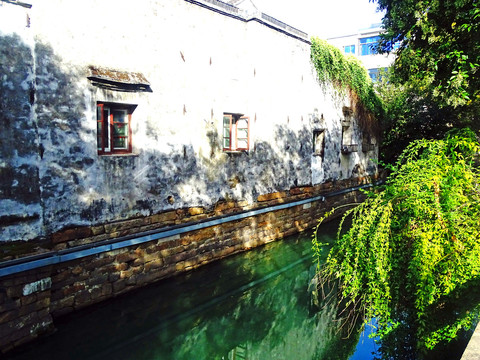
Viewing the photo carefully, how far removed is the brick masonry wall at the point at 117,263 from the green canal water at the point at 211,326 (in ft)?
0.65

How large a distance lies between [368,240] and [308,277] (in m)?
3.29

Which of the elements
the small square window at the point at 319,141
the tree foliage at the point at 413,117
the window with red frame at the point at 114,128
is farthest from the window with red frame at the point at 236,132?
the tree foliage at the point at 413,117

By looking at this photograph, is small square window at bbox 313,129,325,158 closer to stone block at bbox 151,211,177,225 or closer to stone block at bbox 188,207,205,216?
stone block at bbox 188,207,205,216

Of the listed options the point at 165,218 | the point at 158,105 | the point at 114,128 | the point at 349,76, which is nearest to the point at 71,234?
the point at 165,218

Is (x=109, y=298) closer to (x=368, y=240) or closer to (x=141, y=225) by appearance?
(x=141, y=225)

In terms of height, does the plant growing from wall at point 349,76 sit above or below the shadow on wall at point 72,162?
above

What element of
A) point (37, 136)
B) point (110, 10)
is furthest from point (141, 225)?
point (110, 10)

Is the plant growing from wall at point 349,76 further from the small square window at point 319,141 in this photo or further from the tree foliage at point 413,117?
the small square window at point 319,141

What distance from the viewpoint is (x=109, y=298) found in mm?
5617

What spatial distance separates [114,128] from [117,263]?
2191 mm

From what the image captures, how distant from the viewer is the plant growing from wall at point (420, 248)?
3869 millimetres

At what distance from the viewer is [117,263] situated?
566 centimetres

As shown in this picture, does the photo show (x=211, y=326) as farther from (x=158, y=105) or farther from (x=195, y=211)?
(x=158, y=105)

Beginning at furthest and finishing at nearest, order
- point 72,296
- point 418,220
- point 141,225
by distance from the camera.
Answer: point 141,225, point 72,296, point 418,220
